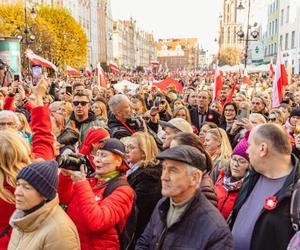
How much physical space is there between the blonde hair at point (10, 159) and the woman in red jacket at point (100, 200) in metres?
0.37

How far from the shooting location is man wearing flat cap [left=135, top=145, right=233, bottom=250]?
251cm

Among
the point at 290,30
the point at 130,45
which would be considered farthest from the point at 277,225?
the point at 130,45

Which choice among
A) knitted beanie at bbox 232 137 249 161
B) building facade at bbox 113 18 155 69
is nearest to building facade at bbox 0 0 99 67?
building facade at bbox 113 18 155 69

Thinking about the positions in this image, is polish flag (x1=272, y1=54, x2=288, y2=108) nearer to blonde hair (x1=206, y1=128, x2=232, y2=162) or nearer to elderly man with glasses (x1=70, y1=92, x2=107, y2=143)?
blonde hair (x1=206, y1=128, x2=232, y2=162)

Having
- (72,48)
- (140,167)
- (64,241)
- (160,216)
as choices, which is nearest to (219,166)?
(140,167)

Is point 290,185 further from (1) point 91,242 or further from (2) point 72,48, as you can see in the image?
(2) point 72,48

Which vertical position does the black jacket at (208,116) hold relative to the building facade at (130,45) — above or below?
below

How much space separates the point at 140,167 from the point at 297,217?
5.60 feet

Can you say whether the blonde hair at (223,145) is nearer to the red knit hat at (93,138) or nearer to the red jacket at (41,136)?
the red knit hat at (93,138)

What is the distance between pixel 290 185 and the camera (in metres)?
2.78

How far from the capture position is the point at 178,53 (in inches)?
7185

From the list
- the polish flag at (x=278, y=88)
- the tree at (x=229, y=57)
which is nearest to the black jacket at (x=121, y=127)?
the polish flag at (x=278, y=88)

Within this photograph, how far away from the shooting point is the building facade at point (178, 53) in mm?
182500

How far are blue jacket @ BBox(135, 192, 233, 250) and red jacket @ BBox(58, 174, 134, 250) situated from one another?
0.42 meters
